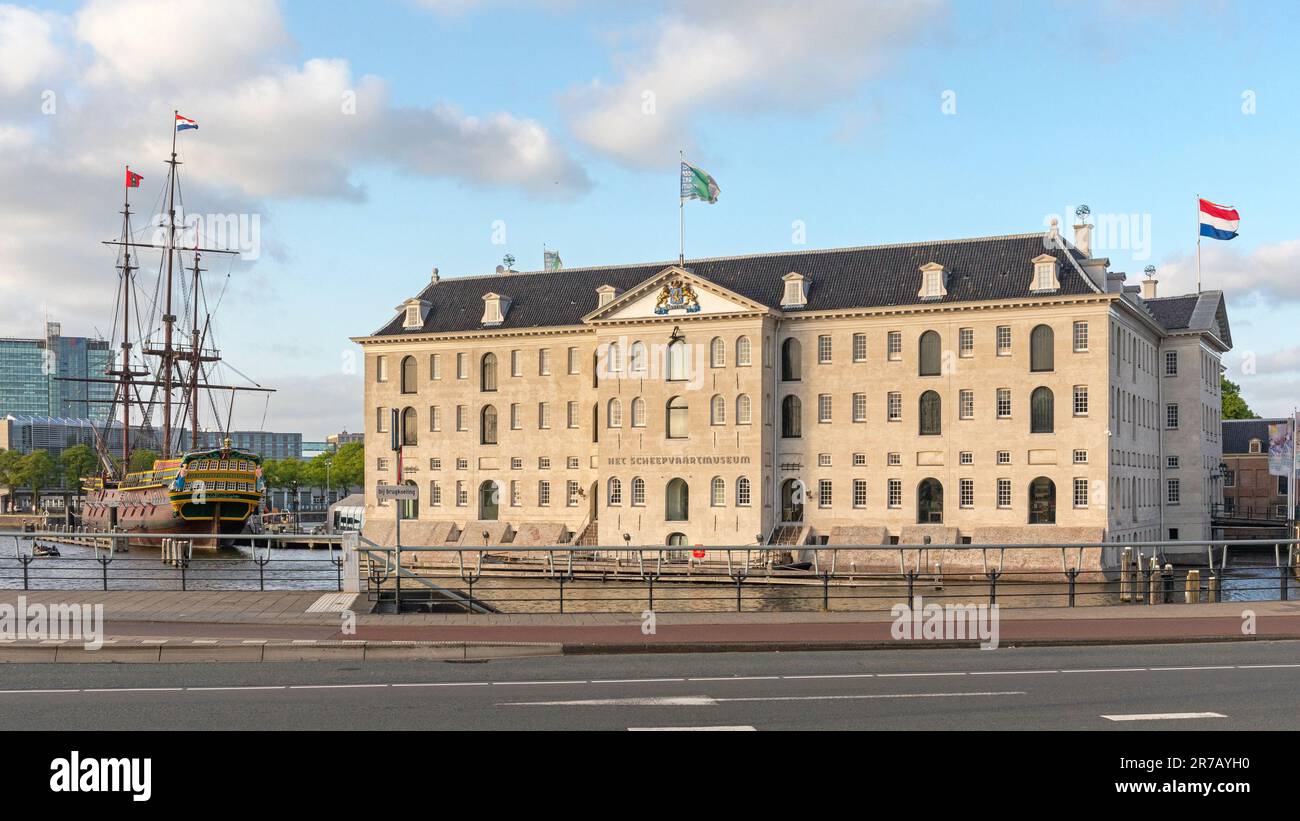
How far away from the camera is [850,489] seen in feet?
229

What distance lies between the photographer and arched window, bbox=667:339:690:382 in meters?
71.8

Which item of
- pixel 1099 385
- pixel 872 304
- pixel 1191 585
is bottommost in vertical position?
pixel 1191 585

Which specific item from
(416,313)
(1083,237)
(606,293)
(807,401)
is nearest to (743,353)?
(807,401)

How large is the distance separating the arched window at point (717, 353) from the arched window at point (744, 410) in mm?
2143

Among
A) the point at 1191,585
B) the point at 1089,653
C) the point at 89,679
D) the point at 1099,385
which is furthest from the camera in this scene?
the point at 1099,385

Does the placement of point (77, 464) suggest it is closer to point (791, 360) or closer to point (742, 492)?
point (742, 492)

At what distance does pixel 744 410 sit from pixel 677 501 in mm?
6650

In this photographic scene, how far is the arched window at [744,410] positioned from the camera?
70.1 meters

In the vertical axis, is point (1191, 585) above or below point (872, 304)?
below
